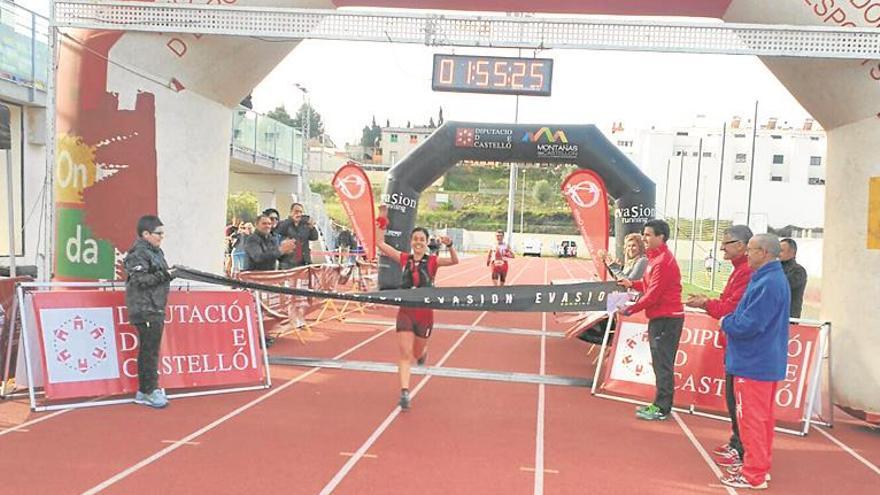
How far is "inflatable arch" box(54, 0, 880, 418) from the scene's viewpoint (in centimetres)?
666

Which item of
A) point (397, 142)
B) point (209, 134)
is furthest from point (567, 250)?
point (209, 134)

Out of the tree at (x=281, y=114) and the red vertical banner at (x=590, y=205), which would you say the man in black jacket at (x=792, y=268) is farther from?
the tree at (x=281, y=114)

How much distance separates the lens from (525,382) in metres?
7.62

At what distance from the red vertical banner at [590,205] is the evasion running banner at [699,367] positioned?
4.51 meters

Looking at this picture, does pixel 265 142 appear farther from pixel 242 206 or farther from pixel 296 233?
pixel 242 206

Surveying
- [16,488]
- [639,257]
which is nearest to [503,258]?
[639,257]

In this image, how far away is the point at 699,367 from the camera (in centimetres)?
679

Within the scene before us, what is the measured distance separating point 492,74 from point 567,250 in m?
48.7

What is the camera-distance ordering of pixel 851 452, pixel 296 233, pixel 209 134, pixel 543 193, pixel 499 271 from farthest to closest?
pixel 543 193, pixel 499 271, pixel 296 233, pixel 209 134, pixel 851 452

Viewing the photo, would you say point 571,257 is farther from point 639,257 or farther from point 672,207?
point 639,257

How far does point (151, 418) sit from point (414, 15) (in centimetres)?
442

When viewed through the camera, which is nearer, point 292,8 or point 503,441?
point 503,441

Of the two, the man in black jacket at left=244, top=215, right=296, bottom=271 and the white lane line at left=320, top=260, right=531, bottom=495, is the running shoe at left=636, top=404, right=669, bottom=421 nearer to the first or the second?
the white lane line at left=320, top=260, right=531, bottom=495

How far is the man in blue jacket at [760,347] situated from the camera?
177 inches
